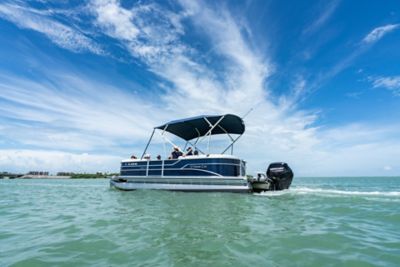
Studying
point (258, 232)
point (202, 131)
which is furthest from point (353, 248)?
point (202, 131)

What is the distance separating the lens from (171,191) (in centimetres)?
2327

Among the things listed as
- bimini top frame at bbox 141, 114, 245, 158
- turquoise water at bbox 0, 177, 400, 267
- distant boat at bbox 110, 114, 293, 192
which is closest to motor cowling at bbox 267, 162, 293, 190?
distant boat at bbox 110, 114, 293, 192

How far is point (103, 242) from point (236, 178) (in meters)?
15.7

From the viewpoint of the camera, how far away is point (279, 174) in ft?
78.7

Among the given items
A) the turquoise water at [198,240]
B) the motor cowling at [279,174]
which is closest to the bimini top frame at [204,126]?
the motor cowling at [279,174]

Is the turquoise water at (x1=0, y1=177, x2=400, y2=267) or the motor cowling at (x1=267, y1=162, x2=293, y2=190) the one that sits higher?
the motor cowling at (x1=267, y1=162, x2=293, y2=190)

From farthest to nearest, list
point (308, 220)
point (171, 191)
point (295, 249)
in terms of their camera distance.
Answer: point (171, 191), point (308, 220), point (295, 249)

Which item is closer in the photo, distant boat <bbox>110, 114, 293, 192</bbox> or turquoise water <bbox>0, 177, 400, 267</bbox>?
turquoise water <bbox>0, 177, 400, 267</bbox>

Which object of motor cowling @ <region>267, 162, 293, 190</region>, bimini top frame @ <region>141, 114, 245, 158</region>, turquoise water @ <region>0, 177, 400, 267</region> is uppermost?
bimini top frame @ <region>141, 114, 245, 158</region>

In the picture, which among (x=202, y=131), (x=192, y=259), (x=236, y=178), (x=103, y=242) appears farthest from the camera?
(x=202, y=131)

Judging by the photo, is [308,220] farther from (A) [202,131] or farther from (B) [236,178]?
(A) [202,131]

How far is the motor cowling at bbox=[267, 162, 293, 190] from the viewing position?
24.0 metres

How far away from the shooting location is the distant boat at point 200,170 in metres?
21.5

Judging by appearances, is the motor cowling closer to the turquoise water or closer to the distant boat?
the distant boat
